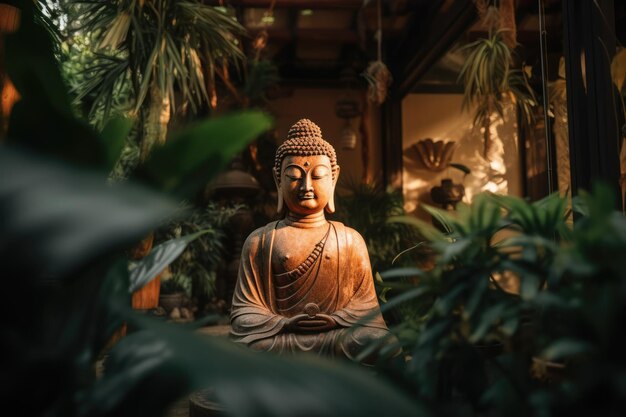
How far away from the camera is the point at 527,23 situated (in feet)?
13.0

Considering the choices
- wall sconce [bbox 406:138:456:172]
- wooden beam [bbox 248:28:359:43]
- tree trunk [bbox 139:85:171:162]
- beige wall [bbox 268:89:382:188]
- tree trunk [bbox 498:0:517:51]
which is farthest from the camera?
beige wall [bbox 268:89:382:188]

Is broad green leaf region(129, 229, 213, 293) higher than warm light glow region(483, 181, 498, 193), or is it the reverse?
warm light glow region(483, 181, 498, 193)

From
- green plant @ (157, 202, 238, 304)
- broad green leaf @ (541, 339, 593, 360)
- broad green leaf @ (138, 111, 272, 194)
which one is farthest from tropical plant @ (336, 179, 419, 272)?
broad green leaf @ (138, 111, 272, 194)

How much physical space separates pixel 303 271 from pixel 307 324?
23cm

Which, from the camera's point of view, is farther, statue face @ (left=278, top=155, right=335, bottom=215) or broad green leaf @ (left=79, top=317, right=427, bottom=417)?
statue face @ (left=278, top=155, right=335, bottom=215)

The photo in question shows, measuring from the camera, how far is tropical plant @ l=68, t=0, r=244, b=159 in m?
3.88

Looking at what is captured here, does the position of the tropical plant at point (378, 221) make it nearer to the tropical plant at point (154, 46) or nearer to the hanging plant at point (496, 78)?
the hanging plant at point (496, 78)

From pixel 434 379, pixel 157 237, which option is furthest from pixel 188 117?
pixel 434 379

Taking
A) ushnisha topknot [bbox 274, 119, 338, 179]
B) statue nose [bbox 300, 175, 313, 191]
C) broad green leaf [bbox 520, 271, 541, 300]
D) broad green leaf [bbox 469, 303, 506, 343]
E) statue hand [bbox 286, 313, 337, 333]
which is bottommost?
statue hand [bbox 286, 313, 337, 333]

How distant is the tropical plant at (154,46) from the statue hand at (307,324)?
1935 millimetres

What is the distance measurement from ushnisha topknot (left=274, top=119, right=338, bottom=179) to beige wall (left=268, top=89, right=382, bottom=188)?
3.75 metres

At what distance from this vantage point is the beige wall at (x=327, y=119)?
634cm

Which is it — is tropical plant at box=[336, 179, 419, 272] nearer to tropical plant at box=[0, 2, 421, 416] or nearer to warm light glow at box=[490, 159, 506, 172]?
warm light glow at box=[490, 159, 506, 172]

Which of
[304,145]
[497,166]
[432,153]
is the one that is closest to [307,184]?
[304,145]
